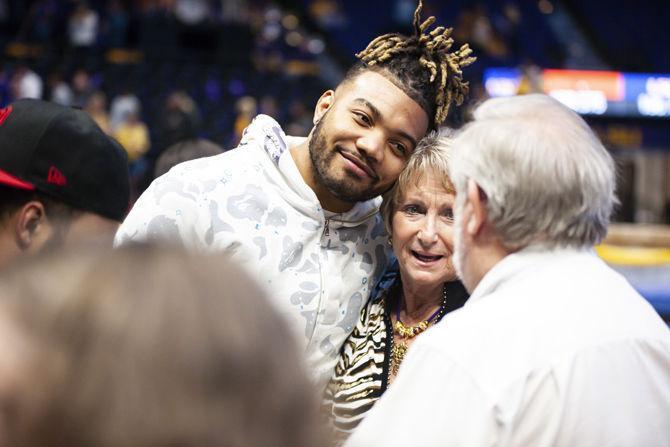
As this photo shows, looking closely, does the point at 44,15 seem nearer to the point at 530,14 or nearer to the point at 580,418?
the point at 530,14

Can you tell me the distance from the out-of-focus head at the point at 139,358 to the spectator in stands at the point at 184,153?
2.84 m

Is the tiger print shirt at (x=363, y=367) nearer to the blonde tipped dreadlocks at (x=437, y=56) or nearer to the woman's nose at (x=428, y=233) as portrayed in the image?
the woman's nose at (x=428, y=233)

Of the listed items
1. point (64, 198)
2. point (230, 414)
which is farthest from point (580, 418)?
point (64, 198)

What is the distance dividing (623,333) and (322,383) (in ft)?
3.19

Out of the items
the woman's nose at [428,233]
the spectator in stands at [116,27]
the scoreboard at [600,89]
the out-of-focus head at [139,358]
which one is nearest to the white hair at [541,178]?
the woman's nose at [428,233]

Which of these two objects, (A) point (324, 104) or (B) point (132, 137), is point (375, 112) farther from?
(B) point (132, 137)

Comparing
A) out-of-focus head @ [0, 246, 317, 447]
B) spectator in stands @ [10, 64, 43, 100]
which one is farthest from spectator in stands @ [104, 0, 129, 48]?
out-of-focus head @ [0, 246, 317, 447]

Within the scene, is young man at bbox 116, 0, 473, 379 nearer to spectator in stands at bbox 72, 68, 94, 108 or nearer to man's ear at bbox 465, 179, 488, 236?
man's ear at bbox 465, 179, 488, 236

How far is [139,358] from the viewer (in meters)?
0.71

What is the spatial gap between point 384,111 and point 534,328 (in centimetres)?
106

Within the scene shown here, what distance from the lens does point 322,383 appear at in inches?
88.4

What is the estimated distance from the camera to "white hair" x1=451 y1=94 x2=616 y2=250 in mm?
1523

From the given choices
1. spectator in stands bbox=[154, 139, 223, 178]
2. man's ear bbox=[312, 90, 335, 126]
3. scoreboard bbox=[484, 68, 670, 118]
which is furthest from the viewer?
scoreboard bbox=[484, 68, 670, 118]

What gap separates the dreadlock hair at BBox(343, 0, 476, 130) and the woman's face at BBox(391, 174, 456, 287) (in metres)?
0.26
